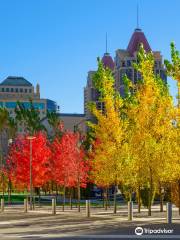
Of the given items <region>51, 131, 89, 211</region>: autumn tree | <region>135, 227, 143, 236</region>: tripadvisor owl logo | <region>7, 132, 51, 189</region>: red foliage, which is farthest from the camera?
<region>7, 132, 51, 189</region>: red foliage

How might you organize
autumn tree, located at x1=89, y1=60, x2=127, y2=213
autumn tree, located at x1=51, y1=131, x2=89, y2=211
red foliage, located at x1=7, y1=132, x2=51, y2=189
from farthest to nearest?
red foliage, located at x1=7, y1=132, x2=51, y2=189 < autumn tree, located at x1=51, y1=131, x2=89, y2=211 < autumn tree, located at x1=89, y1=60, x2=127, y2=213

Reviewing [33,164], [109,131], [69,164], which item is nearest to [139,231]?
[109,131]

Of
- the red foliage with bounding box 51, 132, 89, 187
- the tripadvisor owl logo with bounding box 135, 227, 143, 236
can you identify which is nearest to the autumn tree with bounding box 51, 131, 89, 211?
the red foliage with bounding box 51, 132, 89, 187

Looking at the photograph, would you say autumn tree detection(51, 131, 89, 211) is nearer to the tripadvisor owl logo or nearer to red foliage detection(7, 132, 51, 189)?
red foliage detection(7, 132, 51, 189)

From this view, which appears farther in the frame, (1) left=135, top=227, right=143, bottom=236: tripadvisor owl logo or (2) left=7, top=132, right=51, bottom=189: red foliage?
(2) left=7, top=132, right=51, bottom=189: red foliage

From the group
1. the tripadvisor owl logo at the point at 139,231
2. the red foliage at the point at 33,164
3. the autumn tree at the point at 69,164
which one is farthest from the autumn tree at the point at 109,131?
the tripadvisor owl logo at the point at 139,231

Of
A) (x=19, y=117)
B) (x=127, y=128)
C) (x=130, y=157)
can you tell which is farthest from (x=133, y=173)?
(x=19, y=117)

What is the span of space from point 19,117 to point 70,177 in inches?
1259

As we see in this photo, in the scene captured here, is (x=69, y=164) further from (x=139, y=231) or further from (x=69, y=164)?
(x=139, y=231)

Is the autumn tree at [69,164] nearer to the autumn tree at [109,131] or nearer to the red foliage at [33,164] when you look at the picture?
the red foliage at [33,164]

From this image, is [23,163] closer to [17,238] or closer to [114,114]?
[114,114]

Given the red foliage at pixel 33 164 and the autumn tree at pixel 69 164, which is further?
the red foliage at pixel 33 164

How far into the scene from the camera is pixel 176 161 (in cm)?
3178

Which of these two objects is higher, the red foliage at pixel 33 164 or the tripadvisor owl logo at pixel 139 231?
the red foliage at pixel 33 164
